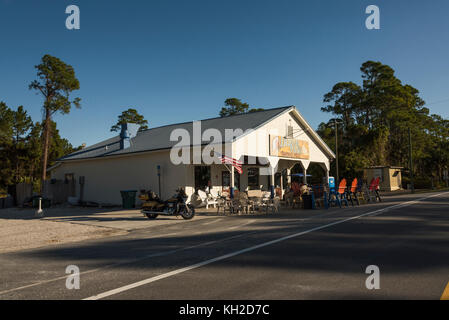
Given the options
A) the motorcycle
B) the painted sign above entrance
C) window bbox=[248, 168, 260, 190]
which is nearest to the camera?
the motorcycle

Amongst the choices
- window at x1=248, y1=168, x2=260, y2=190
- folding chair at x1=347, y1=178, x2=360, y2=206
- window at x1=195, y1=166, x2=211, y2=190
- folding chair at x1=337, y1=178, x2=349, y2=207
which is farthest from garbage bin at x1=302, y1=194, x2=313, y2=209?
window at x1=248, y1=168, x2=260, y2=190

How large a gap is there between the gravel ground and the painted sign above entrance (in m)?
11.3

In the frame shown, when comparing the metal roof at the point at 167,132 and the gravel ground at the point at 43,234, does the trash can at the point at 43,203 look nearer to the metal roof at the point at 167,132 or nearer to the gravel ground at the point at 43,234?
the metal roof at the point at 167,132

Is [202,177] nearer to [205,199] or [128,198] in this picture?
[205,199]

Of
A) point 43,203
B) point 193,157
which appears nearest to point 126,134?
point 43,203

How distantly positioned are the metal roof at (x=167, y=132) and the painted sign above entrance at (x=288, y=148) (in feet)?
5.04

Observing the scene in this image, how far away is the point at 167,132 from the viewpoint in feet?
80.2

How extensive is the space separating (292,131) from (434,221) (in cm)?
1297

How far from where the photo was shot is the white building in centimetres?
1923

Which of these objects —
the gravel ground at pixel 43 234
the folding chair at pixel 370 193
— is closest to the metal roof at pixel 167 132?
the folding chair at pixel 370 193

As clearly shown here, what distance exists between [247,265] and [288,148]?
16.8 metres

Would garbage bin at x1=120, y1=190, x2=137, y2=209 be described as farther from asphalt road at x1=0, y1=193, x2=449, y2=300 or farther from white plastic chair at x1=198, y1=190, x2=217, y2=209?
asphalt road at x1=0, y1=193, x2=449, y2=300
